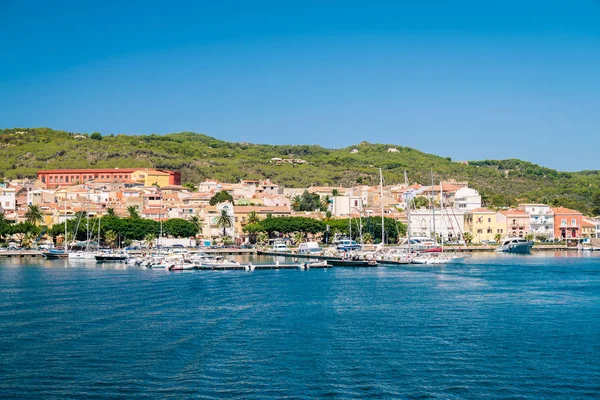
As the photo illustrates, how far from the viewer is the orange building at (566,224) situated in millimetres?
89875

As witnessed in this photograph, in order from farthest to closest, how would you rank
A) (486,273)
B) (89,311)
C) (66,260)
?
(66,260) → (486,273) → (89,311)

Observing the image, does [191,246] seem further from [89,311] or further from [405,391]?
[405,391]

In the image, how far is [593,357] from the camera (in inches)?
874

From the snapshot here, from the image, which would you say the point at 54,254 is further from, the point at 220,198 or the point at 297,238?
the point at 220,198

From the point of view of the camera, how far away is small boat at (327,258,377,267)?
56.5 meters

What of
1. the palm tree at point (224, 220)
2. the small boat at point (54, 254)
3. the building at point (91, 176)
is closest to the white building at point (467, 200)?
the palm tree at point (224, 220)

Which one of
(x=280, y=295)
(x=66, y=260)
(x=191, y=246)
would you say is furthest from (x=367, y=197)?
(x=280, y=295)

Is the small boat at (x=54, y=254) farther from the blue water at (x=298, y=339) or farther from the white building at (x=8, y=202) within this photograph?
the blue water at (x=298, y=339)

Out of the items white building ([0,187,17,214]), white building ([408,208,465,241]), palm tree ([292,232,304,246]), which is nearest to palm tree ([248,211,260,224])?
palm tree ([292,232,304,246])

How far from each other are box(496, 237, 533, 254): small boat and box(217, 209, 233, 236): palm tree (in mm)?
28362

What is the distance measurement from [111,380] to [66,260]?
1795 inches

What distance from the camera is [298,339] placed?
81.1 feet

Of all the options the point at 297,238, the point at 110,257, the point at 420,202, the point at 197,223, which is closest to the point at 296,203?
the point at 420,202

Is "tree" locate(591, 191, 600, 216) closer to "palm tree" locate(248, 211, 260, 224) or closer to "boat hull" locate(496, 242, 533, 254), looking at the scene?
"boat hull" locate(496, 242, 533, 254)
